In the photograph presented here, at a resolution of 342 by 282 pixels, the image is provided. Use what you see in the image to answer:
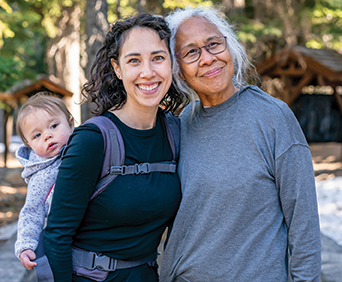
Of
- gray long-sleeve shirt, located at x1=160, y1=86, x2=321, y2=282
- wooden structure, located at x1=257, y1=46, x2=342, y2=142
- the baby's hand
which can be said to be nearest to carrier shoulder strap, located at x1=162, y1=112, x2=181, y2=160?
gray long-sleeve shirt, located at x1=160, y1=86, x2=321, y2=282

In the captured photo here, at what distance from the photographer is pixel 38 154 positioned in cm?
197

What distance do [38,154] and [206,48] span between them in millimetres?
1099

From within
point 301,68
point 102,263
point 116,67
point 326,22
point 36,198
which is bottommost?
point 102,263

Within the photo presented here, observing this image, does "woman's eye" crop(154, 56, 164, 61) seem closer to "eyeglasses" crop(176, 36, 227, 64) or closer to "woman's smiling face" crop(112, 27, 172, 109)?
"woman's smiling face" crop(112, 27, 172, 109)

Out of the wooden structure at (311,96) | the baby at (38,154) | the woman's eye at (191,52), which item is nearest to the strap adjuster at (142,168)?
the baby at (38,154)

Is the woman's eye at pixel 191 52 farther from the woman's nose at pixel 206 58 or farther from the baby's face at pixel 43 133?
the baby's face at pixel 43 133

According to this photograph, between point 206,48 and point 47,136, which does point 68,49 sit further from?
point 206,48

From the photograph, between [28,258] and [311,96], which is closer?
[28,258]

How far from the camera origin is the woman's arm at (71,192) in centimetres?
164

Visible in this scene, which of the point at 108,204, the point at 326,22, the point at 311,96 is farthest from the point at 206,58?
the point at 326,22

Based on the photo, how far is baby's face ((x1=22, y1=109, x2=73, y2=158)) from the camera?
76.8 inches

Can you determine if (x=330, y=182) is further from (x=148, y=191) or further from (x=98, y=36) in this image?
(x=148, y=191)

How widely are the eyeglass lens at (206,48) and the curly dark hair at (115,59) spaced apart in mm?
106

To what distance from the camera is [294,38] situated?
11203 millimetres
